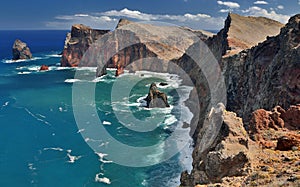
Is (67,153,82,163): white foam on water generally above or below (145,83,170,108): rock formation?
below

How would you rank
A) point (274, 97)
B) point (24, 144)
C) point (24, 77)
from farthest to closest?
point (24, 77), point (24, 144), point (274, 97)

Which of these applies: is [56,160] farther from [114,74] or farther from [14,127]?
[114,74]

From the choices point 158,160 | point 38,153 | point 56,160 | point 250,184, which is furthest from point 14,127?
point 250,184

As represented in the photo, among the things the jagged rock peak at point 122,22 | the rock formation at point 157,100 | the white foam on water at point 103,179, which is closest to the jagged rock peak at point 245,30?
the rock formation at point 157,100

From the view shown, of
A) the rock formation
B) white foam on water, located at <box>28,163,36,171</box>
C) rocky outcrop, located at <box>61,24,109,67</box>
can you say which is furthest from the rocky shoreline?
rocky outcrop, located at <box>61,24,109,67</box>

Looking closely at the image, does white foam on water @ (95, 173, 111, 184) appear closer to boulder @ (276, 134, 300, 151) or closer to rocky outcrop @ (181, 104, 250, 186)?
rocky outcrop @ (181, 104, 250, 186)

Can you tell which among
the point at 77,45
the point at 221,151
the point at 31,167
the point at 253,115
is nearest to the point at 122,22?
the point at 77,45

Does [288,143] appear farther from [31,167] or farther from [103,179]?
[31,167]
